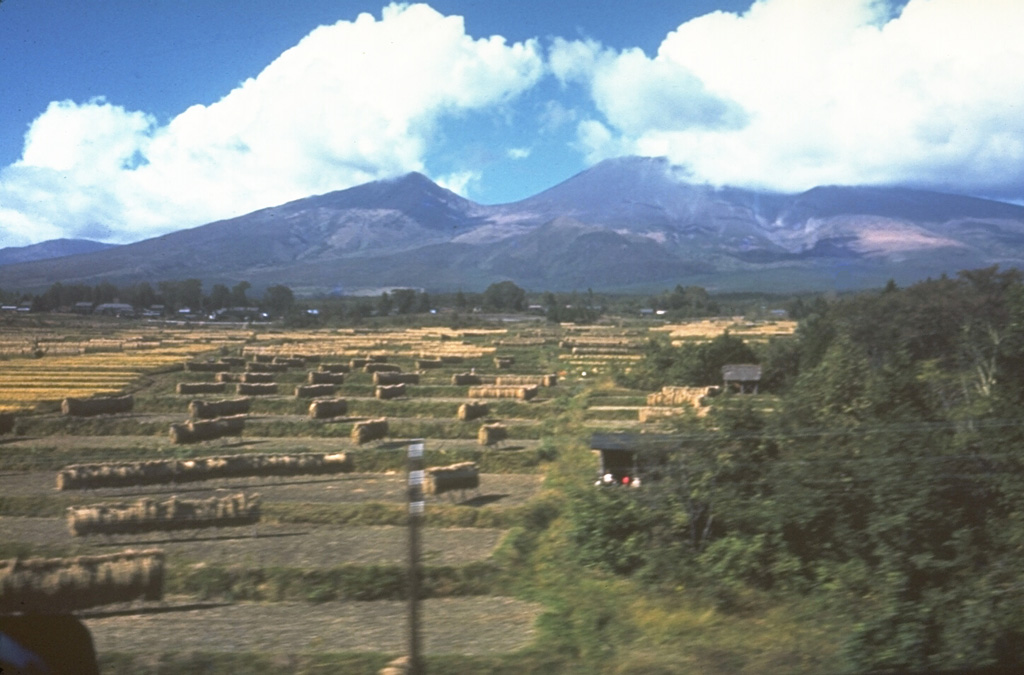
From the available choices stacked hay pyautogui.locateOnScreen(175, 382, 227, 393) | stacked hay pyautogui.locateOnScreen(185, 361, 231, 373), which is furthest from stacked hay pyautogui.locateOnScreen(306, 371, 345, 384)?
stacked hay pyautogui.locateOnScreen(185, 361, 231, 373)

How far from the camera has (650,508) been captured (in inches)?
335

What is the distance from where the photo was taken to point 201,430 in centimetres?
2419

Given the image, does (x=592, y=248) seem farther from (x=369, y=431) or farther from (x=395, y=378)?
(x=369, y=431)

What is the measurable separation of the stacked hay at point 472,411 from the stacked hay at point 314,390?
777 cm

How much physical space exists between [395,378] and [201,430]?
1364 cm

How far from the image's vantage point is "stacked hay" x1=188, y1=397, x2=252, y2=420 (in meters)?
27.6

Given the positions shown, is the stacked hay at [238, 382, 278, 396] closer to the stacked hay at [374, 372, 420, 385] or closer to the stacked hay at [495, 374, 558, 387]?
the stacked hay at [374, 372, 420, 385]

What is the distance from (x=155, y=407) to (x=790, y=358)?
24084 millimetres

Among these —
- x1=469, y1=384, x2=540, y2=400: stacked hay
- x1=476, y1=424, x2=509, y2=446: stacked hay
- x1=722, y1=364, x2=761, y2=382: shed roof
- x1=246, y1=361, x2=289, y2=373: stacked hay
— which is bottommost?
x1=476, y1=424, x2=509, y2=446: stacked hay

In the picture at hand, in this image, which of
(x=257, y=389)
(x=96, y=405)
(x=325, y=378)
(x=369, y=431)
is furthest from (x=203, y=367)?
(x=369, y=431)

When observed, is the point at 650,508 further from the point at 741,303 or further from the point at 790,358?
the point at 741,303

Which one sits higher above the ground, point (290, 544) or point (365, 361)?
point (365, 361)

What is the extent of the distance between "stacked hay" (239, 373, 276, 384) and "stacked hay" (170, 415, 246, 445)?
1073 centimetres

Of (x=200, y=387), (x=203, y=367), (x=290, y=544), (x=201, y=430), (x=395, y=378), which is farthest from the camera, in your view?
(x=203, y=367)
